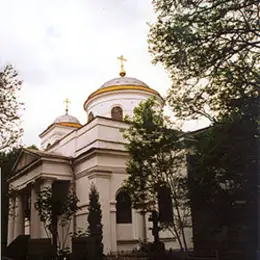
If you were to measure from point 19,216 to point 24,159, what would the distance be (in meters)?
4.32

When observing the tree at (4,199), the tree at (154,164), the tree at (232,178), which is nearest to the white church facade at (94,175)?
the tree at (4,199)

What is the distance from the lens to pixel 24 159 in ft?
85.8

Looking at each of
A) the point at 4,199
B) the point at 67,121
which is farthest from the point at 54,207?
the point at 67,121

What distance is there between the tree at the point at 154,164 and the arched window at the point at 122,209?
4.69 meters

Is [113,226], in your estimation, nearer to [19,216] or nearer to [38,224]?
[38,224]

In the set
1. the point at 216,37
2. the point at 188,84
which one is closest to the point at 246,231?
the point at 188,84

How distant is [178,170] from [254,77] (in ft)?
27.0

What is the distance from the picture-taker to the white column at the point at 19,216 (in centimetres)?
2673

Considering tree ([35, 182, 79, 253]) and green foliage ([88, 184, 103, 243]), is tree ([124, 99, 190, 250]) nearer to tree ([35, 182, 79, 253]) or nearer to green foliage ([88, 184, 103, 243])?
green foliage ([88, 184, 103, 243])

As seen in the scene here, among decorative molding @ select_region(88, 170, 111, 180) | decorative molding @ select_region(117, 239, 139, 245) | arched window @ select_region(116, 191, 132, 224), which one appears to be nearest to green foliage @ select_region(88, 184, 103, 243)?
decorative molding @ select_region(88, 170, 111, 180)

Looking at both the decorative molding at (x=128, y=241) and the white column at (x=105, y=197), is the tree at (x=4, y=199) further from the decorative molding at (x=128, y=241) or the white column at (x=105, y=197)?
the decorative molding at (x=128, y=241)

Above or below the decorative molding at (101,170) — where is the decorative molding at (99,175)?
below

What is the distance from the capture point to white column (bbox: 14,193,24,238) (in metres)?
26.7

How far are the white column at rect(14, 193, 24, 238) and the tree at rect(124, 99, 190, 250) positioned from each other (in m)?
12.4
